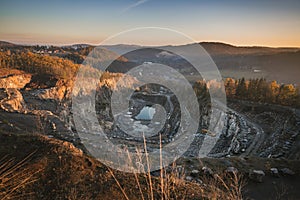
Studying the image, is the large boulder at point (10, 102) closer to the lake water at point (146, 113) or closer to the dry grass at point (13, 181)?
the dry grass at point (13, 181)

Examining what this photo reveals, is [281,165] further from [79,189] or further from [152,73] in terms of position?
[152,73]

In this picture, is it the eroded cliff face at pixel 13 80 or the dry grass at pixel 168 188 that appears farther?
the eroded cliff face at pixel 13 80

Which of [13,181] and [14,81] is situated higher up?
[13,181]

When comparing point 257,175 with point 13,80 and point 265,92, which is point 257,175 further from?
point 13,80

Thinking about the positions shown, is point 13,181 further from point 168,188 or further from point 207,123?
point 207,123

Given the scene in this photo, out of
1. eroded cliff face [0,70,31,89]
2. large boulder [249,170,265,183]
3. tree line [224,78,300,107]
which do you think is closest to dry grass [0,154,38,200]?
large boulder [249,170,265,183]

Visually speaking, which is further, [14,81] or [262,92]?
[14,81]

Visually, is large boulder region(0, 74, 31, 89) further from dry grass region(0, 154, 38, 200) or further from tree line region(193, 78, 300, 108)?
dry grass region(0, 154, 38, 200)

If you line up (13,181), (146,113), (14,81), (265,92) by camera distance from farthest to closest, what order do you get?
(146,113), (14,81), (265,92), (13,181)

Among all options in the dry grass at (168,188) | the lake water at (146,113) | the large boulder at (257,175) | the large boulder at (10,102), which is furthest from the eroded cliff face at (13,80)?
the dry grass at (168,188)

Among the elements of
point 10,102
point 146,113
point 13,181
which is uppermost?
point 13,181

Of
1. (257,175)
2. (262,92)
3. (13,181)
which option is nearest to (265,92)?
(262,92)

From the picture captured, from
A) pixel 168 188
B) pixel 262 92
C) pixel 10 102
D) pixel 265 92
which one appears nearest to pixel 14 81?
pixel 10 102

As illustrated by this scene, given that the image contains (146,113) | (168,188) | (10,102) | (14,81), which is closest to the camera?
(168,188)
